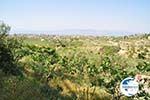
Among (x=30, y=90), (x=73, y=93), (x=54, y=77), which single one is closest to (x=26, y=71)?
(x=54, y=77)

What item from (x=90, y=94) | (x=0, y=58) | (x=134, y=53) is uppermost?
(x=0, y=58)

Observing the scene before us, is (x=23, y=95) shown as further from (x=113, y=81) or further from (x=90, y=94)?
(x=113, y=81)

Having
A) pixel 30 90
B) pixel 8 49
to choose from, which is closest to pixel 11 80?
pixel 30 90

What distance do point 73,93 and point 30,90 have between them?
1893 millimetres

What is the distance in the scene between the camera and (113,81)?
1284 cm

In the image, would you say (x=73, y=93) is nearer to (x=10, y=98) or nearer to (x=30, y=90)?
(x=30, y=90)

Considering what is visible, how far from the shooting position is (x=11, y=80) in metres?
10.0

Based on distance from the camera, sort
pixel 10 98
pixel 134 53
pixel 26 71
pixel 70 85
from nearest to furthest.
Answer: pixel 10 98
pixel 70 85
pixel 26 71
pixel 134 53

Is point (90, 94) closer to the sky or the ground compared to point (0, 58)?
closer to the ground

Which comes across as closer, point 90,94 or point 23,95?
point 23,95

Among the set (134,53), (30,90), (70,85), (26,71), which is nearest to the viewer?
(30,90)

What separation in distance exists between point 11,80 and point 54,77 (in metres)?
2.85

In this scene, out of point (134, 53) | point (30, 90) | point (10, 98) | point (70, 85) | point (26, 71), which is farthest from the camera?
point (134, 53)

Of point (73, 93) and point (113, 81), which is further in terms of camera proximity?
point (113, 81)
